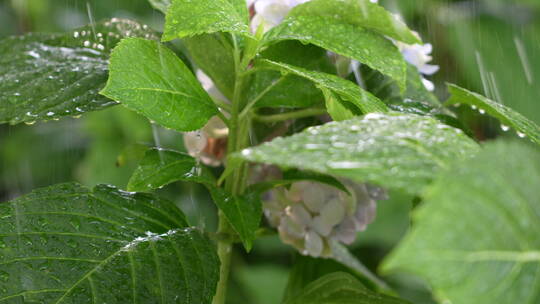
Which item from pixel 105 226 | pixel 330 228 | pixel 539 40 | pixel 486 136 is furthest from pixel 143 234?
pixel 539 40

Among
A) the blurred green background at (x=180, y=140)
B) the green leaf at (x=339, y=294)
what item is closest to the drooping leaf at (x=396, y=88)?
the green leaf at (x=339, y=294)

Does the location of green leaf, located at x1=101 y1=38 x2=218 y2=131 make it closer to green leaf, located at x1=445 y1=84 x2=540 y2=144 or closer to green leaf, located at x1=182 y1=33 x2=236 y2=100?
green leaf, located at x1=182 y1=33 x2=236 y2=100

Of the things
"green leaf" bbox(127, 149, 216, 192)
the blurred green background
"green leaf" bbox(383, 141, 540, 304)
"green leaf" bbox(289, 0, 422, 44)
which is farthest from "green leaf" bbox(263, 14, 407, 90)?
the blurred green background

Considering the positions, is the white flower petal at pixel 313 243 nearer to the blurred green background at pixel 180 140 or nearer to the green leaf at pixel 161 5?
the green leaf at pixel 161 5

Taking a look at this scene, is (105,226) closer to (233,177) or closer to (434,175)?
(233,177)

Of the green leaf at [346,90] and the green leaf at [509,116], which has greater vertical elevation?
the green leaf at [346,90]

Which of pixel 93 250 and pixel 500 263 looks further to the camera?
pixel 93 250

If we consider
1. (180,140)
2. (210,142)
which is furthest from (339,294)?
(180,140)
